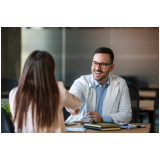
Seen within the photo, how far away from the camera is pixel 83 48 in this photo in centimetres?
534

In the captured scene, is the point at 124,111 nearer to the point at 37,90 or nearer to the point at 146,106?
the point at 37,90

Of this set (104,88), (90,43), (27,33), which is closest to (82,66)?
(90,43)

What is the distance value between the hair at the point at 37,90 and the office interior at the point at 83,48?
4.07 meters

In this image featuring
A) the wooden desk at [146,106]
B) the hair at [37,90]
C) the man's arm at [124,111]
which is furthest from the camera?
the wooden desk at [146,106]

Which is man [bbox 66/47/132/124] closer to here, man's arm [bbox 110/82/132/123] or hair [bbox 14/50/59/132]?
man's arm [bbox 110/82/132/123]

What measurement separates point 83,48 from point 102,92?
330 centimetres

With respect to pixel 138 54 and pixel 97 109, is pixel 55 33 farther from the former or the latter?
pixel 97 109

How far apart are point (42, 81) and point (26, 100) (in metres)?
0.13

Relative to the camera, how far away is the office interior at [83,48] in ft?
17.0

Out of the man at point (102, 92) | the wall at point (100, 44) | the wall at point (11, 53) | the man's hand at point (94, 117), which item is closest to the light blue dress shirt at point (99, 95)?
the man at point (102, 92)

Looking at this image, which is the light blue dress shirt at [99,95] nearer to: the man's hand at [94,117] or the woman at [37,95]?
the man's hand at [94,117]
